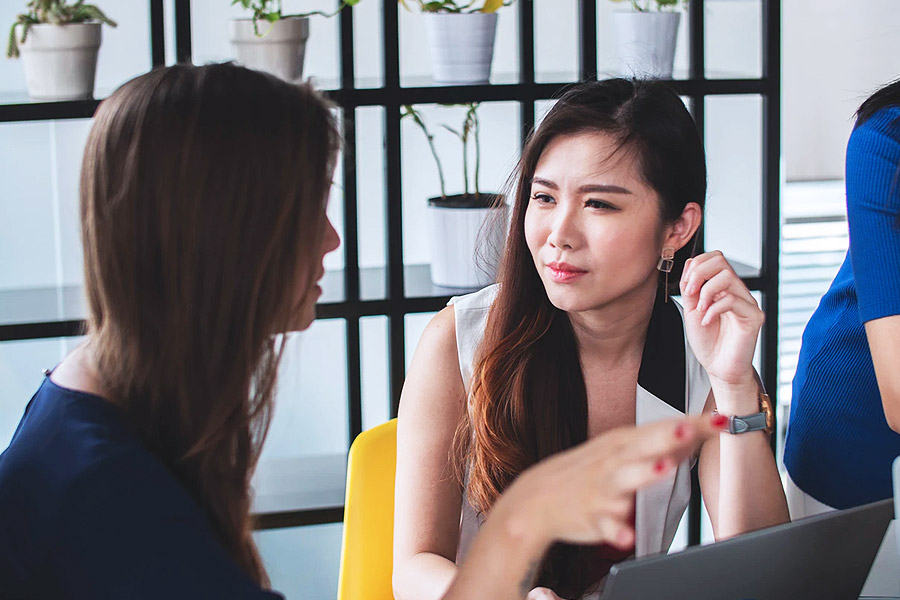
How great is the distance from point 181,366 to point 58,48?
51.3 inches

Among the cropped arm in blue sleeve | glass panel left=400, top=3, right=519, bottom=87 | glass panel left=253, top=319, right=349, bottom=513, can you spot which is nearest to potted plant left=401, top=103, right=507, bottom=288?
glass panel left=253, top=319, right=349, bottom=513

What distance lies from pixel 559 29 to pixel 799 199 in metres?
0.96

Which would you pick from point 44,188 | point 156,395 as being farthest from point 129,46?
point 156,395

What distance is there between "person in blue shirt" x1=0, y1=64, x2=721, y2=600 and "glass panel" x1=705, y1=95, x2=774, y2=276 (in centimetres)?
239

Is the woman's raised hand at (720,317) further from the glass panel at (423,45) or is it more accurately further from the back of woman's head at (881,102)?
the glass panel at (423,45)

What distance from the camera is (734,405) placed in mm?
1576

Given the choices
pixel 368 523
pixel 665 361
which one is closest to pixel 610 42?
pixel 665 361

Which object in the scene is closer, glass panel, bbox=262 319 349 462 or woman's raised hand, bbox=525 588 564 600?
woman's raised hand, bbox=525 588 564 600

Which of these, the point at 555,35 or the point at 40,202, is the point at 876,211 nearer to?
the point at 555,35

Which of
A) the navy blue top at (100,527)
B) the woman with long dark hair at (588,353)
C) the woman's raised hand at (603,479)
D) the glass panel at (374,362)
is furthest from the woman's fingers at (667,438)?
the glass panel at (374,362)

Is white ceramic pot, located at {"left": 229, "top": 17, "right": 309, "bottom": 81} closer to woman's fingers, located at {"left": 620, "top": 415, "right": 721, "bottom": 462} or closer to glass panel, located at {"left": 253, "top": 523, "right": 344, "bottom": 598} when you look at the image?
glass panel, located at {"left": 253, "top": 523, "right": 344, "bottom": 598}

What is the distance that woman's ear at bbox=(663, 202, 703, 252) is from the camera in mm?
1688

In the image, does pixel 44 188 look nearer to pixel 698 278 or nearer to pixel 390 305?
pixel 390 305

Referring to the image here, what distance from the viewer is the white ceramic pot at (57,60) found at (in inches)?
80.6
